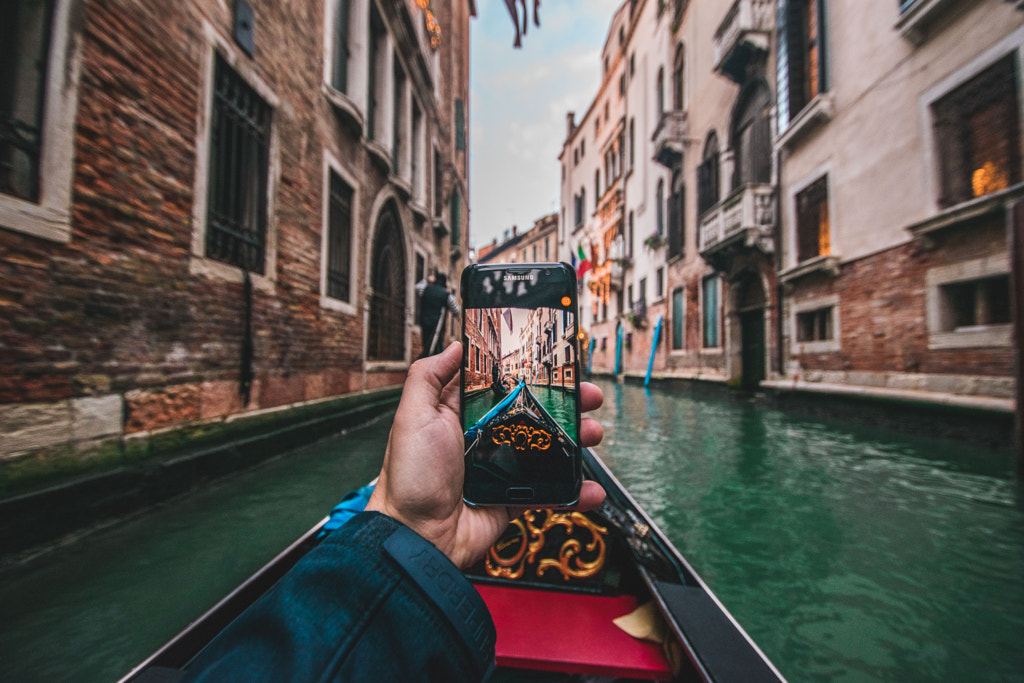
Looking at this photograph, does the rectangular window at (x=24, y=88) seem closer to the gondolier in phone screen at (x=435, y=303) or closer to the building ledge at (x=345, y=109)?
the building ledge at (x=345, y=109)

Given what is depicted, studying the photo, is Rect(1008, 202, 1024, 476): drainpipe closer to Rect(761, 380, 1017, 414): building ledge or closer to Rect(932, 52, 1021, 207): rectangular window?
Rect(761, 380, 1017, 414): building ledge

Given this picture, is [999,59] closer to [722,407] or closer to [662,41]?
[722,407]

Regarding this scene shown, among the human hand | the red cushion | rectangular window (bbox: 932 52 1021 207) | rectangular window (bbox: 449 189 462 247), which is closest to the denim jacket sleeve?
the human hand

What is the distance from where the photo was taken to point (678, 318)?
556 inches

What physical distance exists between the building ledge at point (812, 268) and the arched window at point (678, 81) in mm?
8390

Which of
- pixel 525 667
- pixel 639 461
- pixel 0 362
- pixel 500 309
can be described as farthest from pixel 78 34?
pixel 639 461

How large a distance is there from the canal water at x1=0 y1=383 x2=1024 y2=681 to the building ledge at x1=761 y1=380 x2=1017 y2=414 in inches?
20.7

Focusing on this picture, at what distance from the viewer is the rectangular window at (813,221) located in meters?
7.64

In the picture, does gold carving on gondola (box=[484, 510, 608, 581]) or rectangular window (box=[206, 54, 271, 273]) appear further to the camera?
rectangular window (box=[206, 54, 271, 273])

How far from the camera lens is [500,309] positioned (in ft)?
4.06

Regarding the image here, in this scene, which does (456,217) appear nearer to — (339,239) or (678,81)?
(678,81)

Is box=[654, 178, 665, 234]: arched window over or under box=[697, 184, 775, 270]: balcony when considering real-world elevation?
over

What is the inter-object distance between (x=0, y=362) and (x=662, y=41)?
61.3 feet

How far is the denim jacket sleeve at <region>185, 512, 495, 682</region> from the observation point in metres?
0.52
